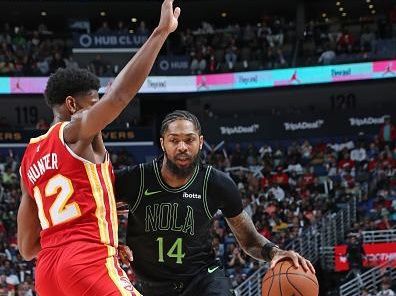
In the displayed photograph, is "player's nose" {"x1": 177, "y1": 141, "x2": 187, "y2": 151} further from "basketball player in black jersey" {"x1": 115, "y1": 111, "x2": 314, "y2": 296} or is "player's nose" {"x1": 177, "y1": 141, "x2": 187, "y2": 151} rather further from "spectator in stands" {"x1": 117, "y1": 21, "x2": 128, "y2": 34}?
"spectator in stands" {"x1": 117, "y1": 21, "x2": 128, "y2": 34}

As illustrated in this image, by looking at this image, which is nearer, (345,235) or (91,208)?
(91,208)

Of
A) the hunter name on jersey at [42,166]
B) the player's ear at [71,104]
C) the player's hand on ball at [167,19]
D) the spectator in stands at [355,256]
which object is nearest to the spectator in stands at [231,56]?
the spectator in stands at [355,256]

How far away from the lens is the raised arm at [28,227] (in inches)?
154

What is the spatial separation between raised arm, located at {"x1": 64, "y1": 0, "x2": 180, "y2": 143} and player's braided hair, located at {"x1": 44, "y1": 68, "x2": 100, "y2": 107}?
1.28 ft

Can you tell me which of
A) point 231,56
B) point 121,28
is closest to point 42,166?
point 231,56

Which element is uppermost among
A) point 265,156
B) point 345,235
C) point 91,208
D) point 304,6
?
point 304,6

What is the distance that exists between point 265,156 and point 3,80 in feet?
28.6

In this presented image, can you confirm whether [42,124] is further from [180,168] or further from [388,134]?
[180,168]

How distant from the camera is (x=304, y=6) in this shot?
26906 mm

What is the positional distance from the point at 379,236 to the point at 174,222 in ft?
40.9

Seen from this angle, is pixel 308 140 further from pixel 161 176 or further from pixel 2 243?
pixel 161 176

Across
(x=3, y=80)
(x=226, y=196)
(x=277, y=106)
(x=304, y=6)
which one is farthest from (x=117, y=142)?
(x=226, y=196)

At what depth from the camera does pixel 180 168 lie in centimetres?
430

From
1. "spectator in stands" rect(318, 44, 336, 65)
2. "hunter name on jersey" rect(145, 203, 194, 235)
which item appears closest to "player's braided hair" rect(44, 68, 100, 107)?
"hunter name on jersey" rect(145, 203, 194, 235)
